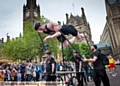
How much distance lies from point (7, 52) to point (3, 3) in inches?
894

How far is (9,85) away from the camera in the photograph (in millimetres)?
5074

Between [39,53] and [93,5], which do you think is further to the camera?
[39,53]

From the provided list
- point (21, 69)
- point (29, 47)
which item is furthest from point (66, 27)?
point (29, 47)

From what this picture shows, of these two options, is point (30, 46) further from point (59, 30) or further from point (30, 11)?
point (30, 11)

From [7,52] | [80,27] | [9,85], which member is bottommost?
[9,85]

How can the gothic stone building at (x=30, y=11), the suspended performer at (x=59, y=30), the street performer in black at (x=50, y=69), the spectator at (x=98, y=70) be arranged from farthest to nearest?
the gothic stone building at (x=30, y=11), the suspended performer at (x=59, y=30), the street performer in black at (x=50, y=69), the spectator at (x=98, y=70)

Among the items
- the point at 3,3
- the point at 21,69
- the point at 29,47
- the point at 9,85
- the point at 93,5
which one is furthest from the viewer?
the point at 29,47

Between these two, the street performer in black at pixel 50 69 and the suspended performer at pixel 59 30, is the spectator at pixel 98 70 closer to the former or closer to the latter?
the street performer in black at pixel 50 69

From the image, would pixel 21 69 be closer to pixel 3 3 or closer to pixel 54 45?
pixel 3 3

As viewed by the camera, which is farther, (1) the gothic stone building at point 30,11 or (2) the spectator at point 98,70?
(1) the gothic stone building at point 30,11

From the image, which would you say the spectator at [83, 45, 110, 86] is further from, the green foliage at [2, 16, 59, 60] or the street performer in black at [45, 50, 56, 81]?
the green foliage at [2, 16, 59, 60]

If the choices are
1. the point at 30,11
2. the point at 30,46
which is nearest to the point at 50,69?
the point at 30,46

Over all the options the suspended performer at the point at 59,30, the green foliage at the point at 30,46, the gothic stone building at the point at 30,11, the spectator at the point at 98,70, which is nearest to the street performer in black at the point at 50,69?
the spectator at the point at 98,70

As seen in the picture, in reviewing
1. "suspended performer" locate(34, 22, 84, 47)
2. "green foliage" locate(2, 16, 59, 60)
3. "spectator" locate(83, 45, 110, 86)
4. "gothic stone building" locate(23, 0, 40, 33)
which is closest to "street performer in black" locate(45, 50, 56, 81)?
"spectator" locate(83, 45, 110, 86)
